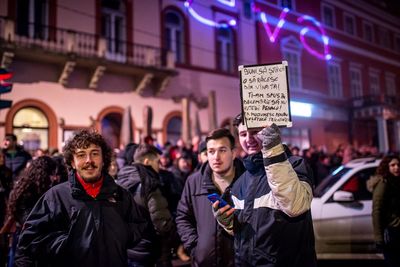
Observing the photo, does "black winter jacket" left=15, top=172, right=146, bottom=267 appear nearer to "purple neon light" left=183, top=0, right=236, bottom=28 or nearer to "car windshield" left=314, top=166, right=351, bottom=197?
"car windshield" left=314, top=166, right=351, bottom=197

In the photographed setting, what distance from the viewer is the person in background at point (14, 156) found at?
20.1 feet

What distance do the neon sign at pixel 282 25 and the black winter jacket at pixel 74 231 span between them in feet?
47.0

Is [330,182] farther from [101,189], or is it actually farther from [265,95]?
[101,189]

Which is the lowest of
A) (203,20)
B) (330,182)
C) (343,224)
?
(343,224)

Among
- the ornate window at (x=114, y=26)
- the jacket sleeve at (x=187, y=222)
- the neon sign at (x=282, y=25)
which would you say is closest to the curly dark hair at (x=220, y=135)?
the jacket sleeve at (x=187, y=222)

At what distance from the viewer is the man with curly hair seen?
238cm

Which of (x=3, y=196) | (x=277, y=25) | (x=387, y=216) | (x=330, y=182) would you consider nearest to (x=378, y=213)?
(x=387, y=216)

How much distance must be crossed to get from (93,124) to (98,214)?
10.5 m

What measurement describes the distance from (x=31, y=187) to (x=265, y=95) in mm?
2428

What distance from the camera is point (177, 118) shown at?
15.3 metres

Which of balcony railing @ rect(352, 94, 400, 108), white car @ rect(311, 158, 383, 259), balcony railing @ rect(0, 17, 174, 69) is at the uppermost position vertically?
balcony railing @ rect(0, 17, 174, 69)

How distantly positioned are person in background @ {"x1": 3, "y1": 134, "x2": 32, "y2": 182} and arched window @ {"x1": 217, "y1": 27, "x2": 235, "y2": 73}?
460 inches

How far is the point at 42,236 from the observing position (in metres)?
2.40

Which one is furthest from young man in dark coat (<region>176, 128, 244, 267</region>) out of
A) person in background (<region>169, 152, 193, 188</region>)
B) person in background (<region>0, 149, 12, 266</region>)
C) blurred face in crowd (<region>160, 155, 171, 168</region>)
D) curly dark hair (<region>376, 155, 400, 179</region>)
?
blurred face in crowd (<region>160, 155, 171, 168</region>)
